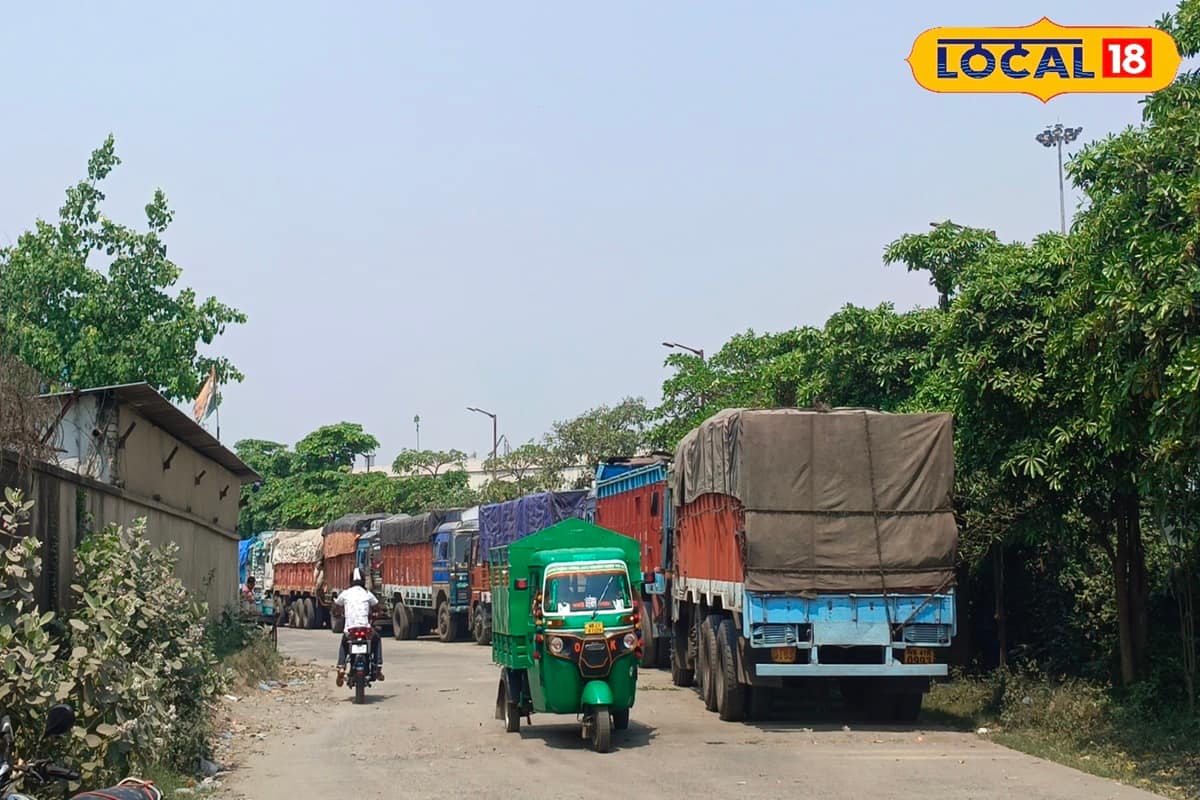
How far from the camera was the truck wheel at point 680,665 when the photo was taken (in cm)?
2097

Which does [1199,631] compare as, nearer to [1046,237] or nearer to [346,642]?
[1046,237]

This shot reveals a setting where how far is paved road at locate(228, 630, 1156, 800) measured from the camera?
1176cm

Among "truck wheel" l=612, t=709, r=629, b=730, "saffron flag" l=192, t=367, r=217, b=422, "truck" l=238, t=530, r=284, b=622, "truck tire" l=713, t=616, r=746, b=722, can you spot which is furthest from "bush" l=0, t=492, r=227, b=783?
"truck" l=238, t=530, r=284, b=622

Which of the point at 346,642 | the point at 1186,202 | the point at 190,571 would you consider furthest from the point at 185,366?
the point at 1186,202

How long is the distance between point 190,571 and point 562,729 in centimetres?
1132

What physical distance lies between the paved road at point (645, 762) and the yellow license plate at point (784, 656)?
2.54 ft

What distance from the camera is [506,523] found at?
Result: 106 feet

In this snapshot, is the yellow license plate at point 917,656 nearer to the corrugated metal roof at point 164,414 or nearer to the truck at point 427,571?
the corrugated metal roof at point 164,414

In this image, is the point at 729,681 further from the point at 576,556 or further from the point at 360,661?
the point at 360,661

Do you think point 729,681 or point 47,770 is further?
point 729,681

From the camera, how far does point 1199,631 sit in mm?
16797

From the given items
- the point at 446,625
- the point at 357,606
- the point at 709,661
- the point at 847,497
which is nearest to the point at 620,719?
the point at 709,661

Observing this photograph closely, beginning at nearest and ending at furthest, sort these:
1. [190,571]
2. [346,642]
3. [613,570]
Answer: [613,570] → [346,642] → [190,571]

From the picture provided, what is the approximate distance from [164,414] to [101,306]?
29.8ft
